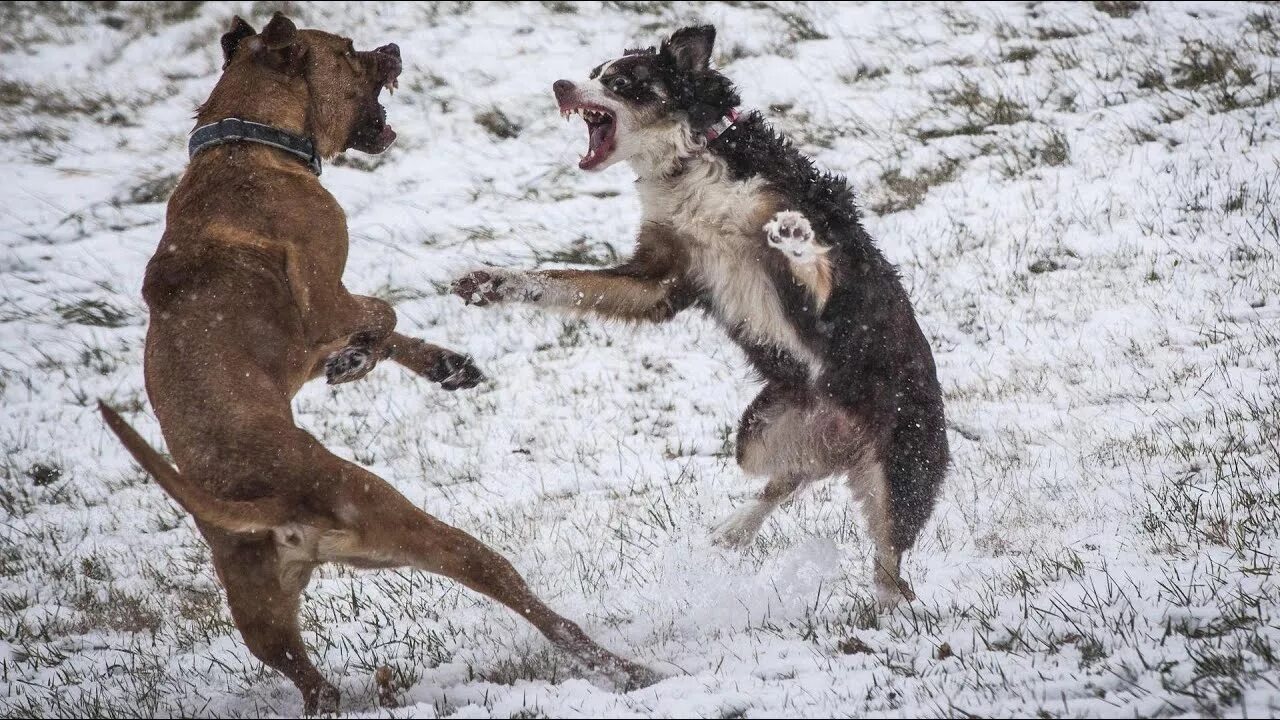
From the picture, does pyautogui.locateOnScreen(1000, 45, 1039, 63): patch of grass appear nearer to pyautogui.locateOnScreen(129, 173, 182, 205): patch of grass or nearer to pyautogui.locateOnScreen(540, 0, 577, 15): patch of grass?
pyautogui.locateOnScreen(540, 0, 577, 15): patch of grass

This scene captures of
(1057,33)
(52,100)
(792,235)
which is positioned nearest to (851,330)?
(792,235)

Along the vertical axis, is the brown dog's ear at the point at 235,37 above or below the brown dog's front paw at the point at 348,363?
above

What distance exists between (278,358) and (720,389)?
3453 millimetres

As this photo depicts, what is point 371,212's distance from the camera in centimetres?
848

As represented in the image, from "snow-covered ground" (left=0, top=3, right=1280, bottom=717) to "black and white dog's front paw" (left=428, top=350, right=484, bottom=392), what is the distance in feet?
2.55

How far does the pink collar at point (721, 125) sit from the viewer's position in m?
4.67

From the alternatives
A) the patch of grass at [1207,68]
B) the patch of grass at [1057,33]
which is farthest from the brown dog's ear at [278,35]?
the patch of grass at [1057,33]

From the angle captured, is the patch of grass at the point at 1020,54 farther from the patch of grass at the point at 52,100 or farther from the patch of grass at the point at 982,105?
the patch of grass at the point at 52,100

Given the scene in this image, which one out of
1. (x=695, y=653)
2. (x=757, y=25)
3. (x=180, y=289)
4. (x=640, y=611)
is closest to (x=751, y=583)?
(x=640, y=611)

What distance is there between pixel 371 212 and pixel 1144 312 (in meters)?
5.98

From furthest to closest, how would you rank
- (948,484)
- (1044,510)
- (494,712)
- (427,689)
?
(948,484) → (1044,510) → (427,689) → (494,712)

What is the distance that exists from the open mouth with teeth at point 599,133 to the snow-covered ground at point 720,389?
0.88 m

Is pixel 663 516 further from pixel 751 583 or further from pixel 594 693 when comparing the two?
pixel 594 693

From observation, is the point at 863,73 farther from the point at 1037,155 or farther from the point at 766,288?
the point at 766,288
